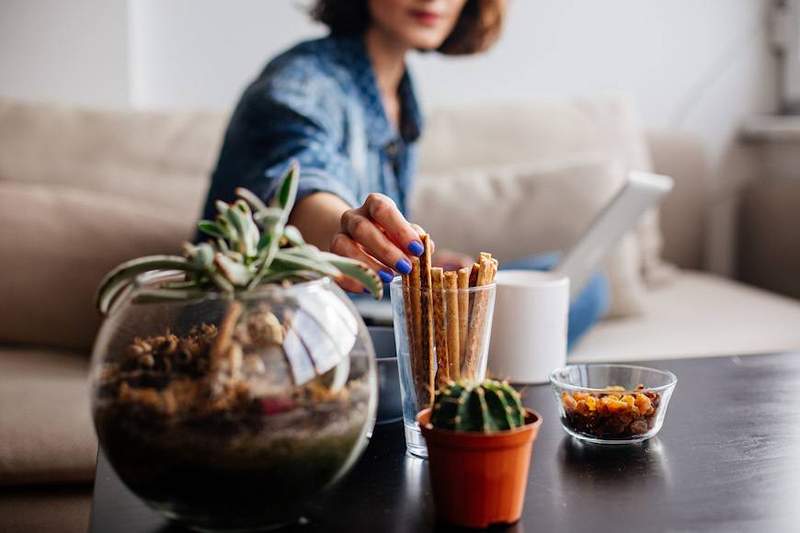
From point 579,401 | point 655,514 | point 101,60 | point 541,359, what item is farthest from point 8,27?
point 655,514

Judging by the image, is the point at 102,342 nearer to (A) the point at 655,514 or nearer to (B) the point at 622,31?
(A) the point at 655,514

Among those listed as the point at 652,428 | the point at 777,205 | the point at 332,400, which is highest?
the point at 332,400

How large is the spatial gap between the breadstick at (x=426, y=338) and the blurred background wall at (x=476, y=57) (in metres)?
1.79

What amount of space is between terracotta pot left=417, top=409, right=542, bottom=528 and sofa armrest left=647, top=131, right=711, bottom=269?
205cm

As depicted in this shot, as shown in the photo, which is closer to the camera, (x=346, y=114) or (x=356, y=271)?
(x=356, y=271)

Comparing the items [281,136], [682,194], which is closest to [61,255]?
[281,136]

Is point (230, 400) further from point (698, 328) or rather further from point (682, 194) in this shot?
point (682, 194)

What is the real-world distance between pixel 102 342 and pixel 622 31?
2.37m

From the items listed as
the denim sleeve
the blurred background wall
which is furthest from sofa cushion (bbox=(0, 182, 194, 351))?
the blurred background wall

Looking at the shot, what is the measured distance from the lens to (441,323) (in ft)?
2.36

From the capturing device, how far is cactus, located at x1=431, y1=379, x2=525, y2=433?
62cm

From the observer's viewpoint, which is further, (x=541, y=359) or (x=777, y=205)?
(x=777, y=205)

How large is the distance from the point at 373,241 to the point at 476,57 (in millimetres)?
1901

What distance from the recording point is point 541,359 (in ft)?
3.30
